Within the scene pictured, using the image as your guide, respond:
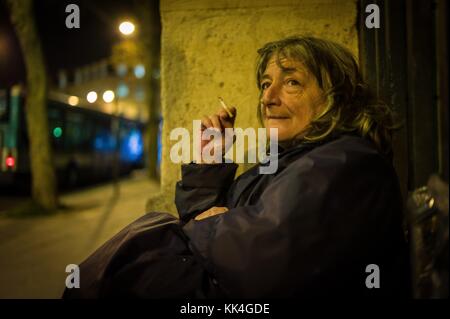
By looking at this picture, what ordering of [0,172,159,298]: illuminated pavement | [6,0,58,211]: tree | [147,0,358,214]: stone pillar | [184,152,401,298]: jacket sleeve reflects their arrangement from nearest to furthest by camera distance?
[184,152,401,298]: jacket sleeve < [147,0,358,214]: stone pillar < [0,172,159,298]: illuminated pavement < [6,0,58,211]: tree

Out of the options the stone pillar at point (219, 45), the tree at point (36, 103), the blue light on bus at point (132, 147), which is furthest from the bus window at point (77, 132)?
the stone pillar at point (219, 45)

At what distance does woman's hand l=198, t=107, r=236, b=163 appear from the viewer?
194cm

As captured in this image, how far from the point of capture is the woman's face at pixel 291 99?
5.71ft

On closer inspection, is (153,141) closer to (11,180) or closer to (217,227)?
(11,180)

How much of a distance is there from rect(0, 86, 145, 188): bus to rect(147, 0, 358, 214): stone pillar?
22.3ft

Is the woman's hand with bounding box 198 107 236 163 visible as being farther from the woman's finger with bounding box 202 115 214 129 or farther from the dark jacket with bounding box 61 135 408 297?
the dark jacket with bounding box 61 135 408 297

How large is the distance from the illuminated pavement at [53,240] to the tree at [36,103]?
29.0 inches

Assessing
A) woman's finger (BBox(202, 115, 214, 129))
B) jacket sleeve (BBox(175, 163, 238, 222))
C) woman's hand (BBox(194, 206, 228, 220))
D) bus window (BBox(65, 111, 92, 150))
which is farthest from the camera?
bus window (BBox(65, 111, 92, 150))

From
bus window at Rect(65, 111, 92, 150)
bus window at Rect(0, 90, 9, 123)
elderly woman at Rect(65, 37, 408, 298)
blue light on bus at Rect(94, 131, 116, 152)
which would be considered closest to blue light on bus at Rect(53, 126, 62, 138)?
bus window at Rect(65, 111, 92, 150)

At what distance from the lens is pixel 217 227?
132 cm

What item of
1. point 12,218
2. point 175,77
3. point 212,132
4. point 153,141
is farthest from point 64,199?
point 212,132

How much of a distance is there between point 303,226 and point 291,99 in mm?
783

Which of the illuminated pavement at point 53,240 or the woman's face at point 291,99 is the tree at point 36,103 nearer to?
the illuminated pavement at point 53,240

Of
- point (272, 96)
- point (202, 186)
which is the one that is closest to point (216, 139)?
point (202, 186)
